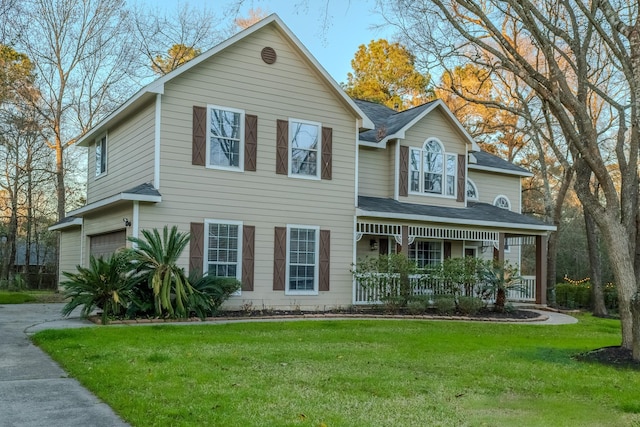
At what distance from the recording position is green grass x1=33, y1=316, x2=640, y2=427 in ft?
16.0

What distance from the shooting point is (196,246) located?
13367mm

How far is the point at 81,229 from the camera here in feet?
58.0

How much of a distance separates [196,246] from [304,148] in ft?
12.8

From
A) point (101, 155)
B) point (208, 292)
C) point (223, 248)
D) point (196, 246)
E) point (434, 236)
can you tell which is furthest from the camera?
point (434, 236)

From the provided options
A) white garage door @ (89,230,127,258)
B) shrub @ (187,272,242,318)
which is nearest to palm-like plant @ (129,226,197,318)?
shrub @ (187,272,242,318)

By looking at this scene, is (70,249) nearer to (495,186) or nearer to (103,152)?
(103,152)

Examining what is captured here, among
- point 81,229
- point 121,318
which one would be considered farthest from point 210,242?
point 81,229

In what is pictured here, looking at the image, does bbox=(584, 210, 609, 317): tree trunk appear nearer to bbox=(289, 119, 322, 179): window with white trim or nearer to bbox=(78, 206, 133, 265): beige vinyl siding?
bbox=(289, 119, 322, 179): window with white trim

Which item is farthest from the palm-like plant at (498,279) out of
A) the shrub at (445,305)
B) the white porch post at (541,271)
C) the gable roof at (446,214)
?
the white porch post at (541,271)

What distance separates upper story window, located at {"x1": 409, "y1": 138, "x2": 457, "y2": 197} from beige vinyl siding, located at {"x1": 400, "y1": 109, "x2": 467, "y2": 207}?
0.16 meters

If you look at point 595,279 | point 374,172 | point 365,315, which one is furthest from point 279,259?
point 595,279

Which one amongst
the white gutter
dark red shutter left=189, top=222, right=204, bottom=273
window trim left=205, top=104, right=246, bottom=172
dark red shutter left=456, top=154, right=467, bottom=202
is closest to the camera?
dark red shutter left=189, top=222, right=204, bottom=273

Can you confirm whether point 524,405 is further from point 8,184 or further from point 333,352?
point 8,184

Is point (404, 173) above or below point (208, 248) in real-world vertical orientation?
above
